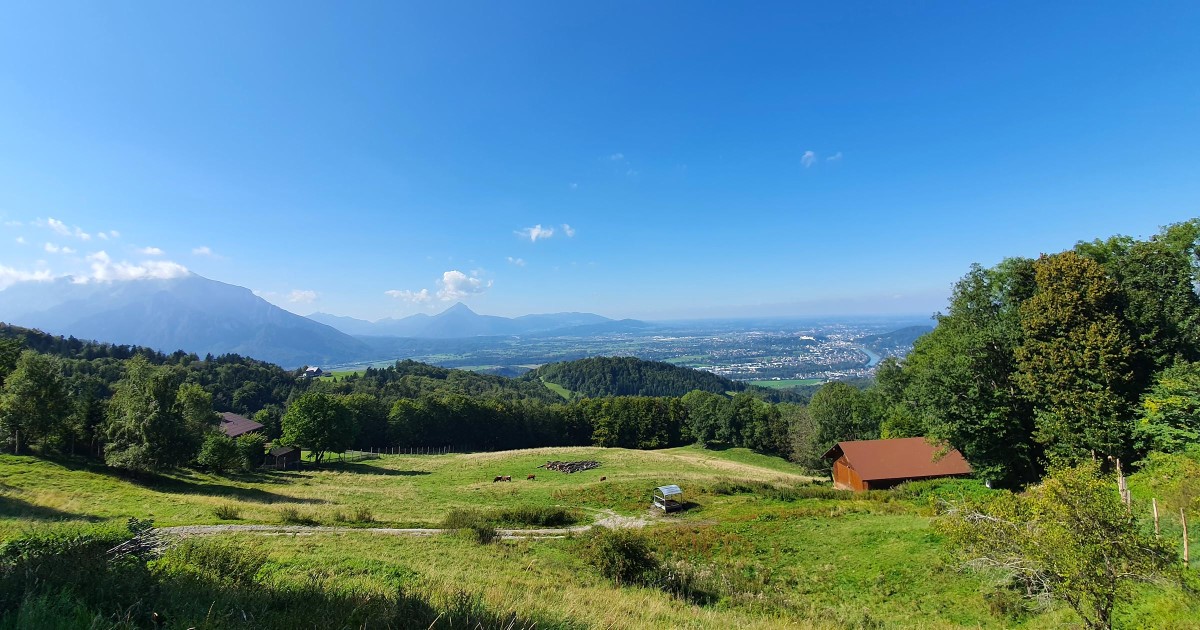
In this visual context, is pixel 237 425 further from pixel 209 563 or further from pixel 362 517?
pixel 209 563

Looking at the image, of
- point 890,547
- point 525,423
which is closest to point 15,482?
point 890,547

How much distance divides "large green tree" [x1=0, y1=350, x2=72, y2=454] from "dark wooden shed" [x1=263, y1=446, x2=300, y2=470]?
1859 cm

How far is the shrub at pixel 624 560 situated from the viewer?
47.3ft

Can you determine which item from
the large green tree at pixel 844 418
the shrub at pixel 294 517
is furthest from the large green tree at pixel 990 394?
the shrub at pixel 294 517

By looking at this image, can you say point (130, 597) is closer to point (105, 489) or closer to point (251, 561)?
point (251, 561)

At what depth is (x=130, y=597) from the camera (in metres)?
5.25

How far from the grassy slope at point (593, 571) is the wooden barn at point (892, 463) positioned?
6557 mm

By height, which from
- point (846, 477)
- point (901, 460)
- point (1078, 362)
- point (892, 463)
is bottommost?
point (846, 477)

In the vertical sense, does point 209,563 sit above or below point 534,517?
above

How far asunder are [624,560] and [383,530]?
1273 centimetres

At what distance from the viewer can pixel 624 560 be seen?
14.5 meters

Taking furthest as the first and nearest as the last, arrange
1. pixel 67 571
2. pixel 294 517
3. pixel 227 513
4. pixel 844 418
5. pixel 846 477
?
1. pixel 844 418
2. pixel 846 477
3. pixel 294 517
4. pixel 227 513
5. pixel 67 571

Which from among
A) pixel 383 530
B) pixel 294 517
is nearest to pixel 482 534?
pixel 383 530

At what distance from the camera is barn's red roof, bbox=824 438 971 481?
32344mm
